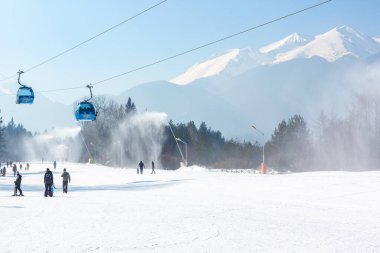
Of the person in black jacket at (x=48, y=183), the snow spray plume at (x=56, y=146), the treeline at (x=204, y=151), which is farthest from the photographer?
the snow spray plume at (x=56, y=146)

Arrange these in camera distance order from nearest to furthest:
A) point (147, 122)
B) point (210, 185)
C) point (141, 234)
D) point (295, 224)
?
point (141, 234) → point (295, 224) → point (210, 185) → point (147, 122)

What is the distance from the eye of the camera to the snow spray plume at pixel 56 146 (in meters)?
141

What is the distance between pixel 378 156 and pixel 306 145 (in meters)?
17.6

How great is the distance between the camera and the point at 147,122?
113m

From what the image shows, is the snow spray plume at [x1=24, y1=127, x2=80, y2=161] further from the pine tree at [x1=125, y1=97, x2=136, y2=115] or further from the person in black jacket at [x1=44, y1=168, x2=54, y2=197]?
the person in black jacket at [x1=44, y1=168, x2=54, y2=197]

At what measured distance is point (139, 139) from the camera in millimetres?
108625

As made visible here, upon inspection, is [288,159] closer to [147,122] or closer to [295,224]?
[147,122]

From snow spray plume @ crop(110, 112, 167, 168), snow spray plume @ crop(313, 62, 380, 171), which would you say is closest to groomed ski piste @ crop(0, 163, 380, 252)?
snow spray plume @ crop(313, 62, 380, 171)

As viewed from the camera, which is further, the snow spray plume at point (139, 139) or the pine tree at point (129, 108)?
the pine tree at point (129, 108)

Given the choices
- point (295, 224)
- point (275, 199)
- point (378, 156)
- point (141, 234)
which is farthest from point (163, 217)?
point (378, 156)

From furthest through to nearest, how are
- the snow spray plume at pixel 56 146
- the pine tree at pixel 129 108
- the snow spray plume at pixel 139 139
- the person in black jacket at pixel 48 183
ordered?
the snow spray plume at pixel 56 146 → the pine tree at pixel 129 108 → the snow spray plume at pixel 139 139 → the person in black jacket at pixel 48 183

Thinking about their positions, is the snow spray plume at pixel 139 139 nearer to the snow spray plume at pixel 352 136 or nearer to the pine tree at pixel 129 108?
the pine tree at pixel 129 108

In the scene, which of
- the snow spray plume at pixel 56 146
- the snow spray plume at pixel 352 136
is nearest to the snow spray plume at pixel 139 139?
the snow spray plume at pixel 56 146

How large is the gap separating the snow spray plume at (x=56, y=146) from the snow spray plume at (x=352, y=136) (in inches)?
2660
